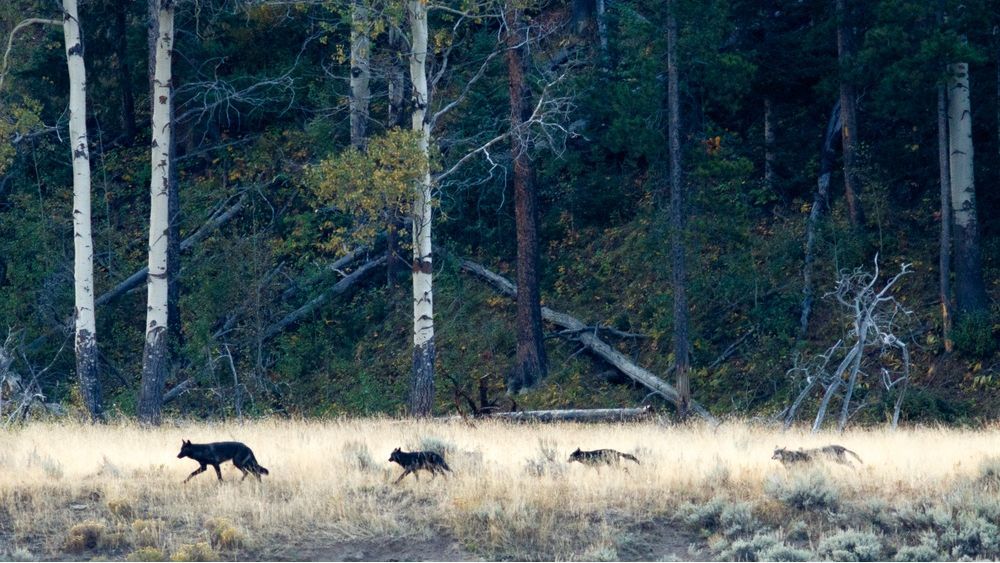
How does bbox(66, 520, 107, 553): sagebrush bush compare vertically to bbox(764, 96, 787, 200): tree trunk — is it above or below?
below

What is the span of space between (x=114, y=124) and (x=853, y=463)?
28.9 m

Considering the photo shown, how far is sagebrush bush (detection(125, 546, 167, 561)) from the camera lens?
32.4 ft

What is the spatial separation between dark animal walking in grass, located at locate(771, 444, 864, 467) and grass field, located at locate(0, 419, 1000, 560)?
12cm

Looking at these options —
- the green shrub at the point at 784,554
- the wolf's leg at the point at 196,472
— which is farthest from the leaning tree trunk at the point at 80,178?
the green shrub at the point at 784,554

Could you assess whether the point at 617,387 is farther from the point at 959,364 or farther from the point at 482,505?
the point at 482,505

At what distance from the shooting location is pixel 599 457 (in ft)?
39.7

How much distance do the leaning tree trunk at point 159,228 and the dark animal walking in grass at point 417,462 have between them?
815cm

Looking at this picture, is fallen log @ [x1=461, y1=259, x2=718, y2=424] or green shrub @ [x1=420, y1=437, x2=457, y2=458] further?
fallen log @ [x1=461, y1=259, x2=718, y2=424]

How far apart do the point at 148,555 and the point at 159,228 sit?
920cm

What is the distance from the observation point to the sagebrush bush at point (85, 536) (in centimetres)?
1016

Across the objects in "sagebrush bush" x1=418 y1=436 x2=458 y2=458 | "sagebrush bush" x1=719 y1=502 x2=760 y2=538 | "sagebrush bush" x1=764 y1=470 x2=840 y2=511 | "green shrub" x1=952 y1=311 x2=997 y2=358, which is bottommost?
"sagebrush bush" x1=719 y1=502 x2=760 y2=538

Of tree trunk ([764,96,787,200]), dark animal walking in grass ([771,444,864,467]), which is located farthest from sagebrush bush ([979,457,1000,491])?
tree trunk ([764,96,787,200])

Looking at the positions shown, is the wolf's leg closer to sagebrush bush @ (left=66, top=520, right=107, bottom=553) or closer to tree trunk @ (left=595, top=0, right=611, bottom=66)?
sagebrush bush @ (left=66, top=520, right=107, bottom=553)

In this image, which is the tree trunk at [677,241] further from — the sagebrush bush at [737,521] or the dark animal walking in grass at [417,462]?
the sagebrush bush at [737,521]
